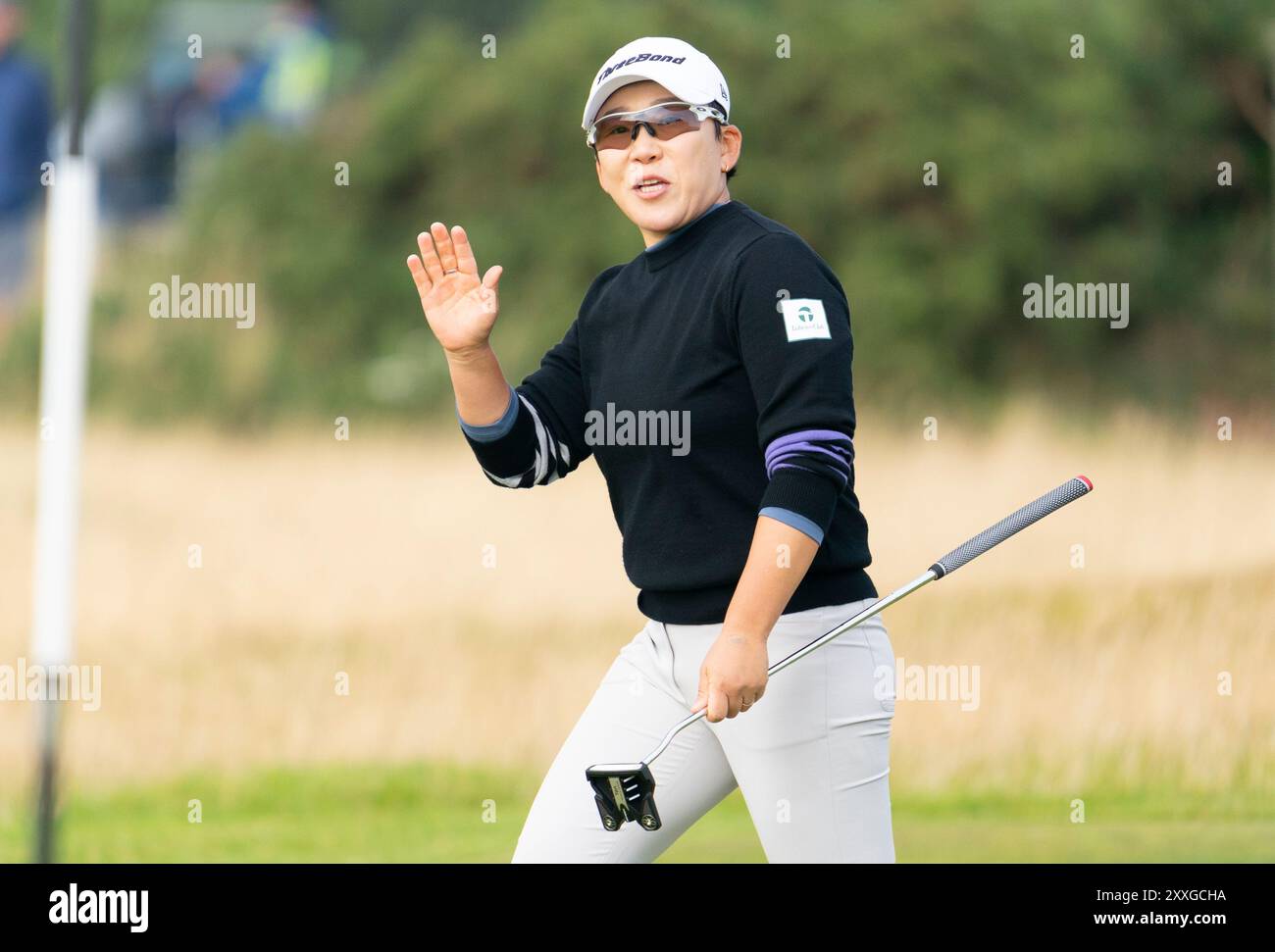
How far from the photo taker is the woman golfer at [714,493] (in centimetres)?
323

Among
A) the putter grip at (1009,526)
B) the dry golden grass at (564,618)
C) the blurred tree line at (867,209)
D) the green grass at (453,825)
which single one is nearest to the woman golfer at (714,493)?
the putter grip at (1009,526)

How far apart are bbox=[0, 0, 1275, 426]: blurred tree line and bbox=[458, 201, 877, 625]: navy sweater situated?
13169 millimetres

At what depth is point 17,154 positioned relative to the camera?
17703 mm

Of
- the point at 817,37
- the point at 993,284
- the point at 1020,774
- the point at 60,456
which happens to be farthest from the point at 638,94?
the point at 817,37

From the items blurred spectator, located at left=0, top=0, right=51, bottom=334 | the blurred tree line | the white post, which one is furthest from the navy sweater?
blurred spectator, located at left=0, top=0, right=51, bottom=334

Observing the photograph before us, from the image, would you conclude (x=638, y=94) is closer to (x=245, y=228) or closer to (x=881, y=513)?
(x=881, y=513)

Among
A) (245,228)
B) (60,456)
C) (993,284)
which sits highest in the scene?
(245,228)

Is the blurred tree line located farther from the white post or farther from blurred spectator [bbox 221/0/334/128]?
the white post

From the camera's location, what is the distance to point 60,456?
5805 millimetres

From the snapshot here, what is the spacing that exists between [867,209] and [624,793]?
15044 mm

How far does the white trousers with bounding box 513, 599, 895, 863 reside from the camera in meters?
3.38

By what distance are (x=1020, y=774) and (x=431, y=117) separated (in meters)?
13.1

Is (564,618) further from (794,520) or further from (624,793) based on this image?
(794,520)

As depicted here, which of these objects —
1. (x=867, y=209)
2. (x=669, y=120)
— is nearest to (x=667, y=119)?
(x=669, y=120)
